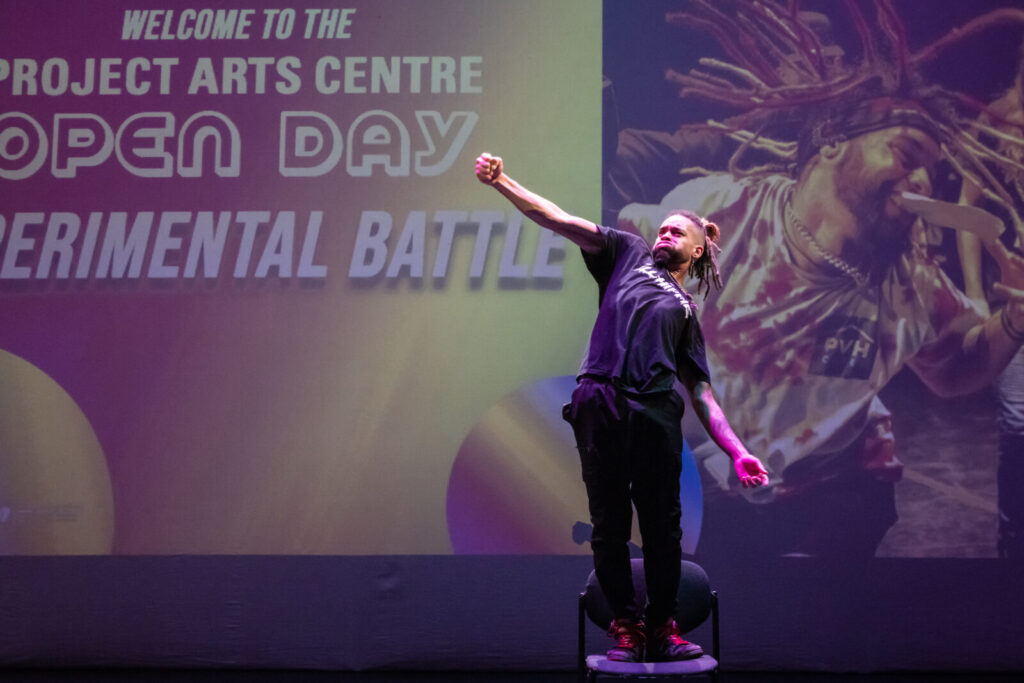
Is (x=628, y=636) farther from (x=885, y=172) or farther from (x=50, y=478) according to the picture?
(x=50, y=478)

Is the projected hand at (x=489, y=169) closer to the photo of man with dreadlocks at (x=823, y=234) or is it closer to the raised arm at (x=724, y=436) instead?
the raised arm at (x=724, y=436)

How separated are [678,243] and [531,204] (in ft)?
1.54

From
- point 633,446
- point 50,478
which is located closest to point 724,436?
point 633,446

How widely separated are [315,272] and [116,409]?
101 cm

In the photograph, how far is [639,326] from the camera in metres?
2.71

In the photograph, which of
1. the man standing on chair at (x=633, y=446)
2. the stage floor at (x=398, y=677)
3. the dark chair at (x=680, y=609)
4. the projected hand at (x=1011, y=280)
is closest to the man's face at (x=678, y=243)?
the man standing on chair at (x=633, y=446)

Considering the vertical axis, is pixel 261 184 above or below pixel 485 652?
above

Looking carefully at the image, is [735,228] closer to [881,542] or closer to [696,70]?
[696,70]

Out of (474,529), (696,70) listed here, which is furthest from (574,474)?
(696,70)

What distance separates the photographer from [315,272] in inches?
176

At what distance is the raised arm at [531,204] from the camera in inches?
100

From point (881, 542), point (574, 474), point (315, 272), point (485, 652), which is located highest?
point (315, 272)

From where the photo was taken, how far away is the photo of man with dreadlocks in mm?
4309

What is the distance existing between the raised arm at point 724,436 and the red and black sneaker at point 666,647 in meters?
0.42
